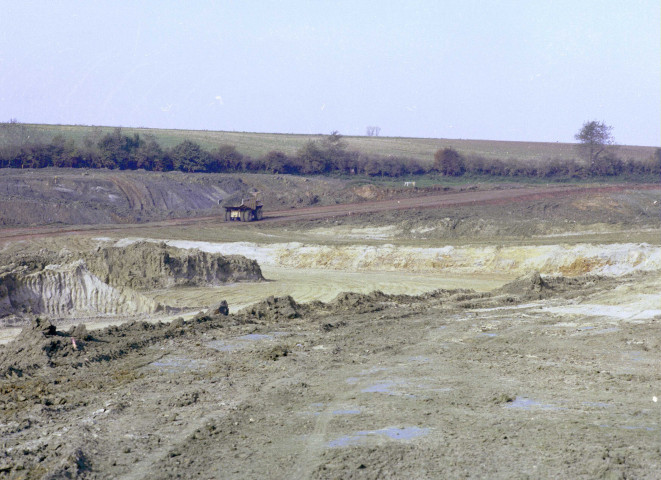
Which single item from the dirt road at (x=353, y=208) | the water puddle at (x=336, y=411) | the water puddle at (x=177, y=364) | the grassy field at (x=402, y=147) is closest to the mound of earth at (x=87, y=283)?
the water puddle at (x=177, y=364)

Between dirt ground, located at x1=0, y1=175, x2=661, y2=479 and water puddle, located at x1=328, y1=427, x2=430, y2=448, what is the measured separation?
0.10ft

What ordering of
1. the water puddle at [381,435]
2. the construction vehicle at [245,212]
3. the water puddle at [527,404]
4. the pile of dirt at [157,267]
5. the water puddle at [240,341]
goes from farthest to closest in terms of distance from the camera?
the construction vehicle at [245,212] → the pile of dirt at [157,267] → the water puddle at [240,341] → the water puddle at [527,404] → the water puddle at [381,435]

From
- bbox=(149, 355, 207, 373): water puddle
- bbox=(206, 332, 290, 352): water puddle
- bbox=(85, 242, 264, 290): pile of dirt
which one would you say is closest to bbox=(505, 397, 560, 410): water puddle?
bbox=(149, 355, 207, 373): water puddle

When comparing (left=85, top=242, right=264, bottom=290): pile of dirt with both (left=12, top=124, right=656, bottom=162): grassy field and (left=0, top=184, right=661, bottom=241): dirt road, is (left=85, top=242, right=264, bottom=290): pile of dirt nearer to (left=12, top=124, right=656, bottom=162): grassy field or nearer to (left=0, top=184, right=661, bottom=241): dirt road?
(left=0, top=184, right=661, bottom=241): dirt road

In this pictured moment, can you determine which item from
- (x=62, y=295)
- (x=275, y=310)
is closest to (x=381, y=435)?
(x=275, y=310)

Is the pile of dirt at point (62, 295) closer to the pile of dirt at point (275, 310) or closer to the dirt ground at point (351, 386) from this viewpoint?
the dirt ground at point (351, 386)

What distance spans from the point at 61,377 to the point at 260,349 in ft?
11.1

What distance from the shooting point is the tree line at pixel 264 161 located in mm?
60188

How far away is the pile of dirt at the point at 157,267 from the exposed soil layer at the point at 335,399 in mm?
6824

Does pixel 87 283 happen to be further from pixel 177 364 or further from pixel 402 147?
pixel 402 147

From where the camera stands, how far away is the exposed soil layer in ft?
20.3

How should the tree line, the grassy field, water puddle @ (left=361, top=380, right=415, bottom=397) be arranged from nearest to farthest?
water puddle @ (left=361, top=380, right=415, bottom=397) < the tree line < the grassy field

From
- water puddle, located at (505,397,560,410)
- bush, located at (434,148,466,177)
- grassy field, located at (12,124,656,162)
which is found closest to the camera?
water puddle, located at (505,397,560,410)

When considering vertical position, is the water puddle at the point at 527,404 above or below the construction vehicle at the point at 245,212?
above
